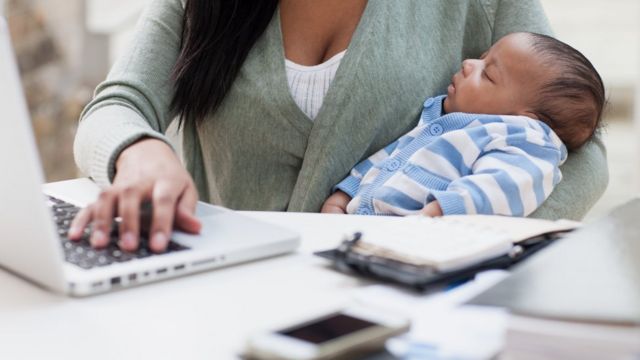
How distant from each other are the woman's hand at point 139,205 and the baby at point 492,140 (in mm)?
364

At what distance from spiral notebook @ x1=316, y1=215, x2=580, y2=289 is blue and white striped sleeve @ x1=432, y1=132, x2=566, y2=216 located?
0.23 meters

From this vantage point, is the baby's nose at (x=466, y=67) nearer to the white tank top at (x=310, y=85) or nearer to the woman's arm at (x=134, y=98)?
the white tank top at (x=310, y=85)

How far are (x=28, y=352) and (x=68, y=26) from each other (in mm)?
2544

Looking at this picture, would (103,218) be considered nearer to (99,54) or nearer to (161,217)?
(161,217)

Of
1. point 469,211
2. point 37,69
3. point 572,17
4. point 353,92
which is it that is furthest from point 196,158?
point 572,17

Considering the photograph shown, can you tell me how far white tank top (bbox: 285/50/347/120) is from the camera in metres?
1.36

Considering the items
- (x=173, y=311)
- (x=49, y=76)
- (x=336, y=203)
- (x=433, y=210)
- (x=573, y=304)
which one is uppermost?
(x=573, y=304)

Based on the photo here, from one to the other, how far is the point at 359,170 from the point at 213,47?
1.06 ft

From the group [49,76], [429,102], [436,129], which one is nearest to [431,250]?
[436,129]

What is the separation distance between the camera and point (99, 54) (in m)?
3.00

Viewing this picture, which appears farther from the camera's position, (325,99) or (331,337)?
(325,99)

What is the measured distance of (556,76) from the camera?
1291mm

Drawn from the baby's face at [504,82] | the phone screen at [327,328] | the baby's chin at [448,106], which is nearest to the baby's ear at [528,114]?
the baby's face at [504,82]

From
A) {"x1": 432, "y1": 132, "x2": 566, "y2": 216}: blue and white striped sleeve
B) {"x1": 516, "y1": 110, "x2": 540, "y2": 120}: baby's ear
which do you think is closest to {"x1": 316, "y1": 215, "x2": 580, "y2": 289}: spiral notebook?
{"x1": 432, "y1": 132, "x2": 566, "y2": 216}: blue and white striped sleeve
